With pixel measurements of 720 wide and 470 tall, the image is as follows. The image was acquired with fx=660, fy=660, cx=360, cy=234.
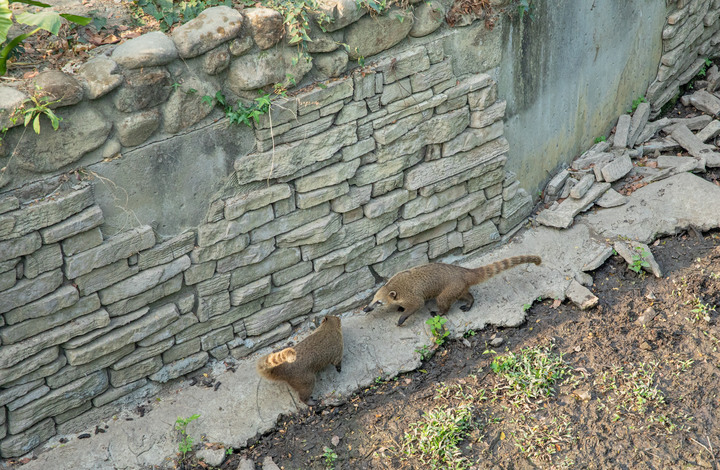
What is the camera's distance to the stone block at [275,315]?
5734 millimetres

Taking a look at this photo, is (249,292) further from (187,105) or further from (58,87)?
(58,87)

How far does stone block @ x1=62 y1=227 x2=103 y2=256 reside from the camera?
4.60 metres

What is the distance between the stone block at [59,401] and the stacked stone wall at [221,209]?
0.04 feet

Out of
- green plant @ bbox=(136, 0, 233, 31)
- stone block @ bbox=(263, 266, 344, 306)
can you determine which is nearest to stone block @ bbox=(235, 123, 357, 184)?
stone block @ bbox=(263, 266, 344, 306)

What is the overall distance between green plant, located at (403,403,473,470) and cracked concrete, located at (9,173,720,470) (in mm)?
648

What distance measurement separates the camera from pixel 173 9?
5148 millimetres

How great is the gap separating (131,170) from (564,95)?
184 inches

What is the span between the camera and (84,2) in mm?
5223

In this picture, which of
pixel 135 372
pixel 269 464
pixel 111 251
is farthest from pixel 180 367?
pixel 111 251

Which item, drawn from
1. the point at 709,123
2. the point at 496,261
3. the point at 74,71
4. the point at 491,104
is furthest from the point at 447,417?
the point at 709,123

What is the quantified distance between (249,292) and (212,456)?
4.35 feet

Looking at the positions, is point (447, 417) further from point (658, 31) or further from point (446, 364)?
point (658, 31)

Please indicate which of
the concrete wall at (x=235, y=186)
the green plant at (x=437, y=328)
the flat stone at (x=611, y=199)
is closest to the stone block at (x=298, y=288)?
the concrete wall at (x=235, y=186)

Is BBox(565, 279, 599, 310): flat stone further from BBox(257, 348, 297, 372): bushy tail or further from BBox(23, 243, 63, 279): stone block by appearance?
BBox(23, 243, 63, 279): stone block
